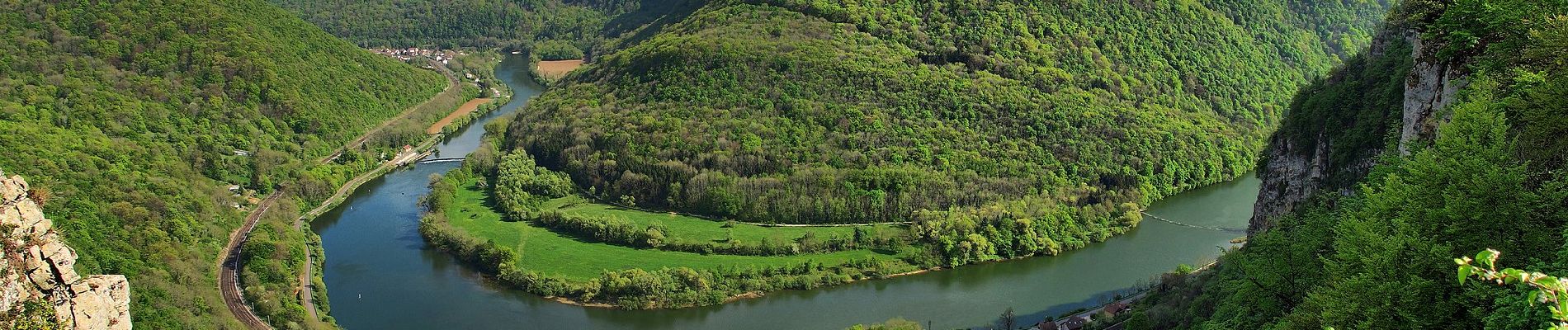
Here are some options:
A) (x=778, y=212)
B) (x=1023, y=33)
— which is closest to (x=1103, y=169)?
(x=1023, y=33)

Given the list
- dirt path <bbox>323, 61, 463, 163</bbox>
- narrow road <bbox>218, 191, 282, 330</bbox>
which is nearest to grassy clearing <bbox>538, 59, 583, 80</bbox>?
dirt path <bbox>323, 61, 463, 163</bbox>

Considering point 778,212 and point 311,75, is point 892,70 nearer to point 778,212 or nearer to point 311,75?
point 778,212

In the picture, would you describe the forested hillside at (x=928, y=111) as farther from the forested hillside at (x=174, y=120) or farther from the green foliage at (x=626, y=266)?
the forested hillside at (x=174, y=120)

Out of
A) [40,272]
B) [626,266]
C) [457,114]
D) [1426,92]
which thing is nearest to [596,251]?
[626,266]

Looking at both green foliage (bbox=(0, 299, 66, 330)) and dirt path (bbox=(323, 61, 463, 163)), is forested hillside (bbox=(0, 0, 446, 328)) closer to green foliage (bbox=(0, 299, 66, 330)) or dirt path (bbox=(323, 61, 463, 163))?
dirt path (bbox=(323, 61, 463, 163))

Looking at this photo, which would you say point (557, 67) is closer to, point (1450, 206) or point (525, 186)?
point (525, 186)

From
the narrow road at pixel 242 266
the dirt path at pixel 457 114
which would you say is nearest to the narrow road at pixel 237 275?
the narrow road at pixel 242 266
